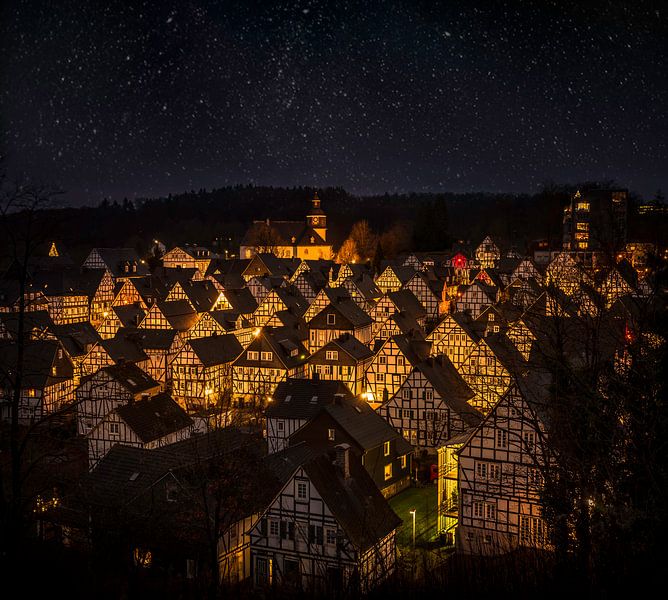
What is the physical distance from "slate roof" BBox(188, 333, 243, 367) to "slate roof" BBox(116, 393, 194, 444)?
929 cm

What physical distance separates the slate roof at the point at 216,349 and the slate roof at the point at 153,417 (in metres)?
9.29

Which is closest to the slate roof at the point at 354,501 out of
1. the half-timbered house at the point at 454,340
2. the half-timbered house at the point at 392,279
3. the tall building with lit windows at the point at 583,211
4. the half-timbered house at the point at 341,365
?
the half-timbered house at the point at 341,365

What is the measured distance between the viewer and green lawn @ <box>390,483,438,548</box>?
23.7 metres

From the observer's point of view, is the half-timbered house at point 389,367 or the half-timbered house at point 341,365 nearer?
the half-timbered house at point 389,367

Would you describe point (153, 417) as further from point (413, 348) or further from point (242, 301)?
point (242, 301)

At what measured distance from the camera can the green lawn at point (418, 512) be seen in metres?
23.7

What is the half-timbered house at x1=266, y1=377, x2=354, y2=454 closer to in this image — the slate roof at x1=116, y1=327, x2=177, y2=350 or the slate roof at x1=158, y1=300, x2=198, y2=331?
the slate roof at x1=116, y1=327, x2=177, y2=350

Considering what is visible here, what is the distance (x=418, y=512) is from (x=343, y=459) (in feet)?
20.9

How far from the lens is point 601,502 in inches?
501

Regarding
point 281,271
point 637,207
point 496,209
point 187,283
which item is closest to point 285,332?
point 187,283

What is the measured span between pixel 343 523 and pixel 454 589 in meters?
10.9

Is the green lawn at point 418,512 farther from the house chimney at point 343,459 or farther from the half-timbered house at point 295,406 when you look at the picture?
the half-timbered house at point 295,406

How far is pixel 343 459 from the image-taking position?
2123 cm

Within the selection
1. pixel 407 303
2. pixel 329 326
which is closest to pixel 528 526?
pixel 329 326
